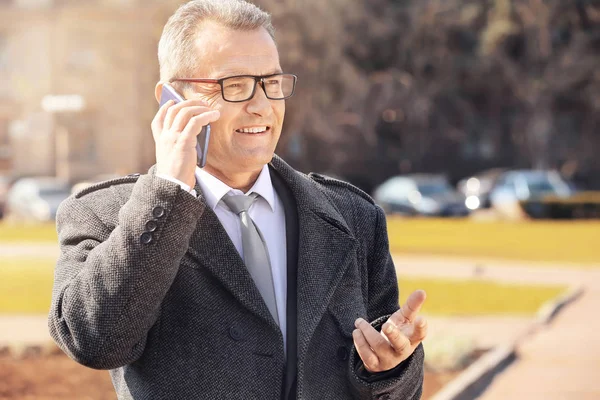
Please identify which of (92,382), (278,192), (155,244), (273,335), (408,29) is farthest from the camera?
(408,29)

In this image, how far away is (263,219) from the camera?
2896mm

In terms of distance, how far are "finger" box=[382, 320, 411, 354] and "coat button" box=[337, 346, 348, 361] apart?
202 mm

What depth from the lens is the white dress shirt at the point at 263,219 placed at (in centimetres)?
284

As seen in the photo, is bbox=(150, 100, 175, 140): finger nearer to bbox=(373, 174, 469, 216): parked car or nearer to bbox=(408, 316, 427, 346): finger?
bbox=(408, 316, 427, 346): finger

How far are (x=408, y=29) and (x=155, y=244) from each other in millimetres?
43792

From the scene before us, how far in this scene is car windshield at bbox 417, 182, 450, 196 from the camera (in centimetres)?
3691

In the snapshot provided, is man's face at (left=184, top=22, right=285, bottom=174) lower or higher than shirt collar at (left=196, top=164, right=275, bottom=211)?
higher

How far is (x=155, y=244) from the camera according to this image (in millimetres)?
2465

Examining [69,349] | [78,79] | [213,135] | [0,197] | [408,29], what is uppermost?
[213,135]

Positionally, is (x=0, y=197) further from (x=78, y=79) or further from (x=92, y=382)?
(x=92, y=382)

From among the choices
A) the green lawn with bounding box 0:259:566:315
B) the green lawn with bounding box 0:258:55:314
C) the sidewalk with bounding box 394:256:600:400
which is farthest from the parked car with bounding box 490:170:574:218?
the green lawn with bounding box 0:258:55:314

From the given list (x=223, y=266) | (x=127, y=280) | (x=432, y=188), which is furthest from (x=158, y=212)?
(x=432, y=188)

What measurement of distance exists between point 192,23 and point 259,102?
0.30 m

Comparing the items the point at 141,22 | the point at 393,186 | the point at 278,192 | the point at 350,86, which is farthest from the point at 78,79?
the point at 278,192
